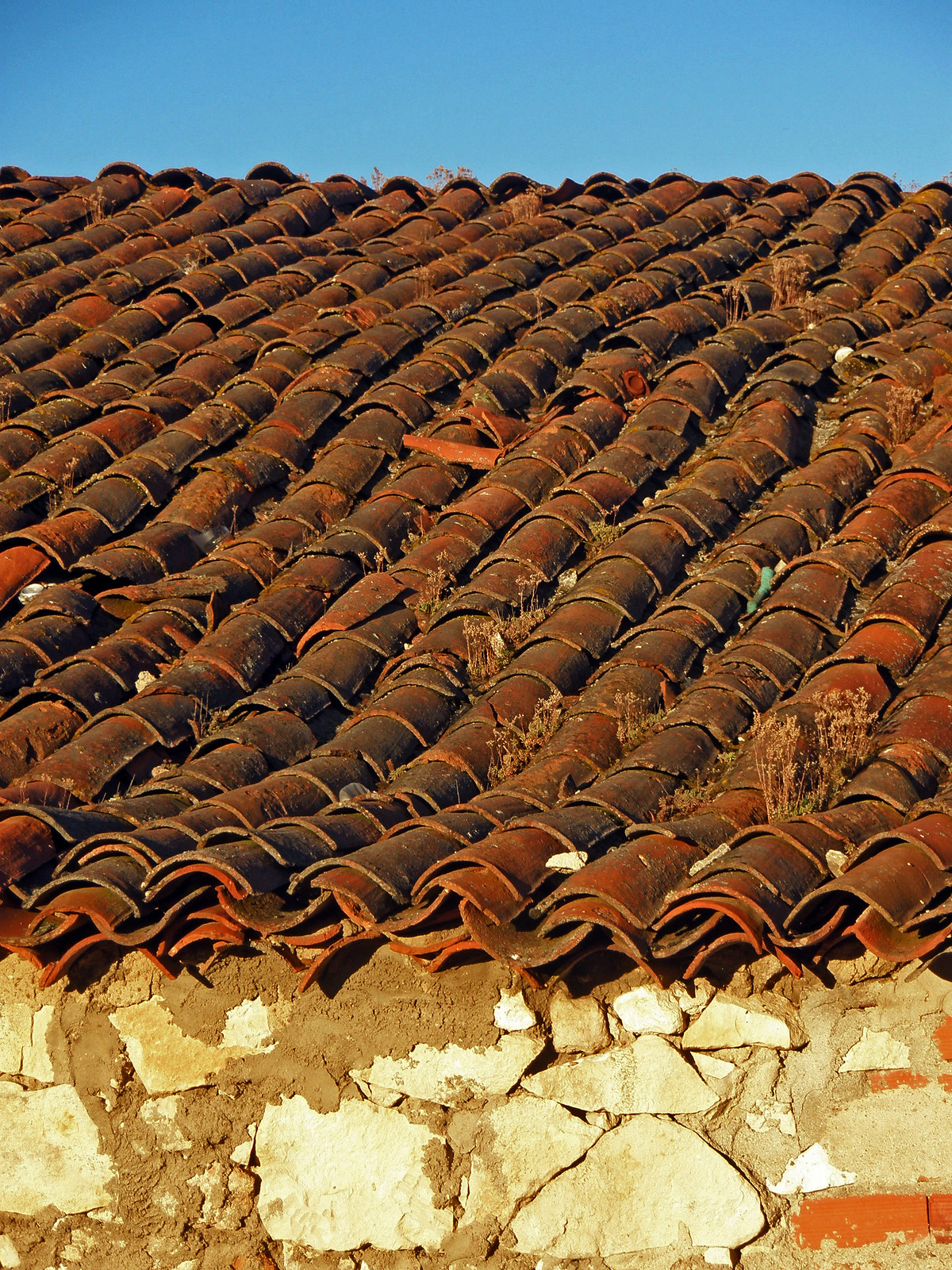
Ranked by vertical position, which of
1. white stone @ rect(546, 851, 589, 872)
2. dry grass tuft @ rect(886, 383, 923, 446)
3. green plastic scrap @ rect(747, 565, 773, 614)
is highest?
dry grass tuft @ rect(886, 383, 923, 446)

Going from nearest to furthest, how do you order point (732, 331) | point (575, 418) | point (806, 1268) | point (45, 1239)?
point (806, 1268), point (45, 1239), point (575, 418), point (732, 331)

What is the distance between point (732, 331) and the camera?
22.4 ft

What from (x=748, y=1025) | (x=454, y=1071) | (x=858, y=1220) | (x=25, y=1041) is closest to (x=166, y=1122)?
(x=25, y=1041)

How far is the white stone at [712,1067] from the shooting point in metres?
3.38

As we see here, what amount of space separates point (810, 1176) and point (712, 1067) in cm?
38

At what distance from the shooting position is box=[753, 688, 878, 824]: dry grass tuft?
3576mm

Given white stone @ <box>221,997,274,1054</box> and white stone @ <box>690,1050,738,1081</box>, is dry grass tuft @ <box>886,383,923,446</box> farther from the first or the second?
white stone @ <box>221,997,274,1054</box>

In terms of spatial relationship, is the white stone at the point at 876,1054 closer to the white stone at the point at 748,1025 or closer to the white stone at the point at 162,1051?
the white stone at the point at 748,1025

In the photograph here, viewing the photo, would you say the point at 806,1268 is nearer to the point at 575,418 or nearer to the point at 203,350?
the point at 575,418

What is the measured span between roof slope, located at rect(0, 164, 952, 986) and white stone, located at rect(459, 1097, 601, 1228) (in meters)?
0.47

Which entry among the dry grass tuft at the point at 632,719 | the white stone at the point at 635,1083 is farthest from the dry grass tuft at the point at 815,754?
the white stone at the point at 635,1083

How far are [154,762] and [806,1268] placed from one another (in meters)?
2.72

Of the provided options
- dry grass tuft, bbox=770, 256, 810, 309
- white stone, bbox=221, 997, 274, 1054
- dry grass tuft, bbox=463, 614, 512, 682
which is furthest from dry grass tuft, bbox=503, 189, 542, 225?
white stone, bbox=221, 997, 274, 1054

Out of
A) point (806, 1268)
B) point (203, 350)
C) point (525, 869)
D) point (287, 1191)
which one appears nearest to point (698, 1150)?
point (806, 1268)
